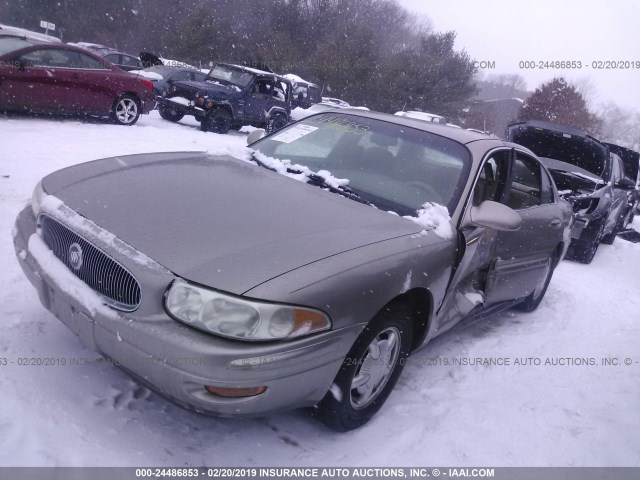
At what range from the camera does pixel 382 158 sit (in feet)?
11.1

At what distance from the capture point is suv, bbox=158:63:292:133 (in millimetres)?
11609

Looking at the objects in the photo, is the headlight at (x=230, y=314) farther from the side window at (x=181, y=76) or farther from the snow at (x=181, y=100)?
the side window at (x=181, y=76)

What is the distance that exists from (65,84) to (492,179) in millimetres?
8091

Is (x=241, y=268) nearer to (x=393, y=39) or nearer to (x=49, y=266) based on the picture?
(x=49, y=266)

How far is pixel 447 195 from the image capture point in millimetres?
3082

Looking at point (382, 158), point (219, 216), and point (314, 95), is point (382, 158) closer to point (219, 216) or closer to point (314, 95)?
point (219, 216)

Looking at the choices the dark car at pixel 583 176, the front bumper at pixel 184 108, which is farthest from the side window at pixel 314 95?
the dark car at pixel 583 176

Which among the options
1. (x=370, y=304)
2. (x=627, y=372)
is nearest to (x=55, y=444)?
(x=370, y=304)

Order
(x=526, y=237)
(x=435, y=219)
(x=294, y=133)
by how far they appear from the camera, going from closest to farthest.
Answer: (x=435, y=219), (x=526, y=237), (x=294, y=133)

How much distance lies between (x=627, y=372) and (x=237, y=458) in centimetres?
317

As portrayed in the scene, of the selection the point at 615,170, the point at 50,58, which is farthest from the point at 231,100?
the point at 615,170

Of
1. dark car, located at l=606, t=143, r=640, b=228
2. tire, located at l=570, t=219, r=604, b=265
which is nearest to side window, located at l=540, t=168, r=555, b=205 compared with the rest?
tire, located at l=570, t=219, r=604, b=265

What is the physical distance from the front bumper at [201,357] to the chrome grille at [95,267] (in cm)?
5

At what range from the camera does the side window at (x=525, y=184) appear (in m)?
3.74
